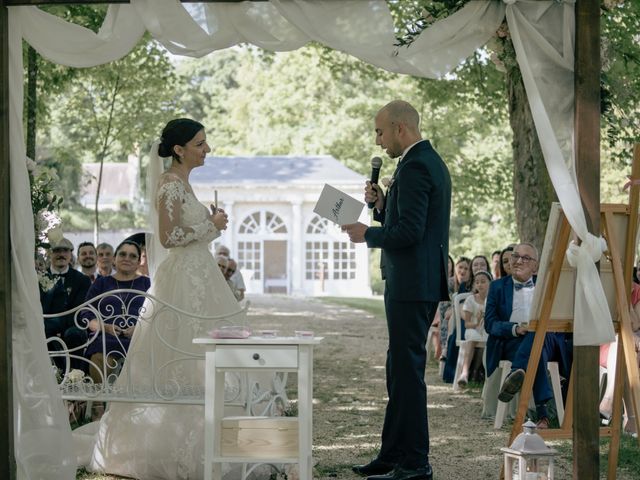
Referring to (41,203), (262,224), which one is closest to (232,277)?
(41,203)

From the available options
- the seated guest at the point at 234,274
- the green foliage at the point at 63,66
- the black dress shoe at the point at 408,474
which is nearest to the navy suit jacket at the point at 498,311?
the black dress shoe at the point at 408,474

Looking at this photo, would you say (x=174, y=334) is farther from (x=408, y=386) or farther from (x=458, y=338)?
(x=458, y=338)

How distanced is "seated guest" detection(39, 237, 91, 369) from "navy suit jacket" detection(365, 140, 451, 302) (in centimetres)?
402

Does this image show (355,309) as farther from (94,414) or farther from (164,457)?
(164,457)

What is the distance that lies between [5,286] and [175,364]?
1282 mm

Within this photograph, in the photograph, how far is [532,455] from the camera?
584 centimetres

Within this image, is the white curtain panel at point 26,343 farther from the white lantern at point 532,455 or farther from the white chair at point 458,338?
the white chair at point 458,338

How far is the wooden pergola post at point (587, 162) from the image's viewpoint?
254 inches

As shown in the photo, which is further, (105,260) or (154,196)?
(105,260)

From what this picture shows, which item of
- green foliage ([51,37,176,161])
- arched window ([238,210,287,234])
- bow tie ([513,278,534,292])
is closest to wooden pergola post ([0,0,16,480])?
bow tie ([513,278,534,292])

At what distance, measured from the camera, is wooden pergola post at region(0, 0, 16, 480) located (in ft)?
21.7

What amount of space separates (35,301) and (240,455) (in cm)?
166

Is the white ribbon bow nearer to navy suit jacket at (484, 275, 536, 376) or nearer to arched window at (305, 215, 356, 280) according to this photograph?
navy suit jacket at (484, 275, 536, 376)

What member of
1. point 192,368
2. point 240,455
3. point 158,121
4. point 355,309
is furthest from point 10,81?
point 355,309
